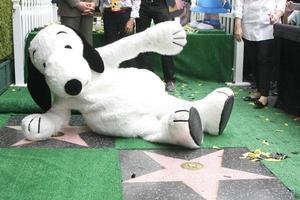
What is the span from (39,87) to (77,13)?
57.2 inches

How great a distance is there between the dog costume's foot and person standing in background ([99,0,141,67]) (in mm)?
2019

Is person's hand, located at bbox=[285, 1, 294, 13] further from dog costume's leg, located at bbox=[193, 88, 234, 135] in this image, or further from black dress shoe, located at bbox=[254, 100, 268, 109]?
dog costume's leg, located at bbox=[193, 88, 234, 135]

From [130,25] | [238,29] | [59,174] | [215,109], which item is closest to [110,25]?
[130,25]

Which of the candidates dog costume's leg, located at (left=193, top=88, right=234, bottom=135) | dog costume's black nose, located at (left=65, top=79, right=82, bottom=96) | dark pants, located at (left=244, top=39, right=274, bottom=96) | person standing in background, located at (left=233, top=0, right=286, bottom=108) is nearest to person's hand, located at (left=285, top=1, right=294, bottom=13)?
person standing in background, located at (left=233, top=0, right=286, bottom=108)

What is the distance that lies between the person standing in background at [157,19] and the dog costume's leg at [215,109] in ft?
6.23

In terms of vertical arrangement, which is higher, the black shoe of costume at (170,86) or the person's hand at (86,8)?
the person's hand at (86,8)

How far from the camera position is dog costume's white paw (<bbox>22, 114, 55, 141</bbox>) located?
296 cm

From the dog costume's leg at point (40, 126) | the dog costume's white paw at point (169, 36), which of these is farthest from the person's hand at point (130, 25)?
the dog costume's leg at point (40, 126)

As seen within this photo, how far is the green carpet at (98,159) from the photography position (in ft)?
7.25

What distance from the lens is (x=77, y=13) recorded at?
174 inches

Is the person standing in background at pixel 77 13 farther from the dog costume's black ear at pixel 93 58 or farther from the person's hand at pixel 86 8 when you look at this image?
the dog costume's black ear at pixel 93 58

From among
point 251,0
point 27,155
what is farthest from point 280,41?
point 27,155

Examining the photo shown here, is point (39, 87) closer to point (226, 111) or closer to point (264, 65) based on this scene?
point (226, 111)

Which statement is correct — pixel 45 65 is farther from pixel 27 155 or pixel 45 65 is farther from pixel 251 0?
pixel 251 0
